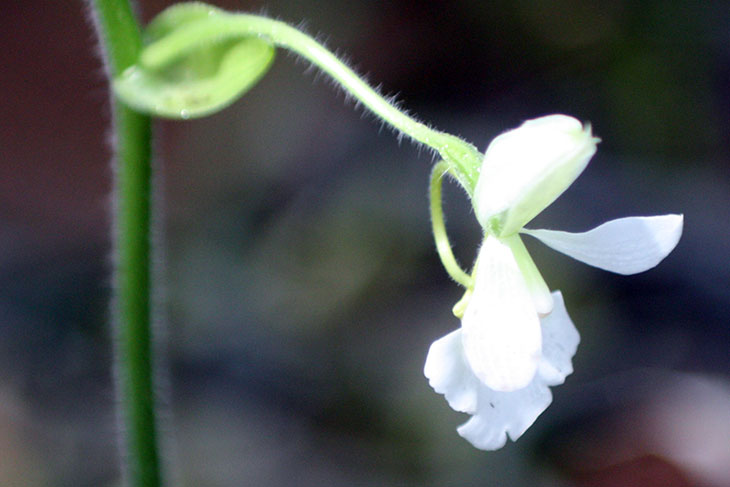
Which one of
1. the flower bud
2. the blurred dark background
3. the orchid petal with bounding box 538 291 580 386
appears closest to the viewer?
the flower bud

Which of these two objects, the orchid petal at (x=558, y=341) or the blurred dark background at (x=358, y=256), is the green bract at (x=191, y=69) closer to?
the orchid petal at (x=558, y=341)

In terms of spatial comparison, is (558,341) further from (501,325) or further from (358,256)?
(358,256)

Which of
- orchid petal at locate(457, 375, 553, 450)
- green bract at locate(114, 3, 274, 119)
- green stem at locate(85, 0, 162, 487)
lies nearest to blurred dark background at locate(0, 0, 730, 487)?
green stem at locate(85, 0, 162, 487)

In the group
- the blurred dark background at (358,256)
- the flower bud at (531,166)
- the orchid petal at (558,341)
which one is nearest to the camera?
the flower bud at (531,166)

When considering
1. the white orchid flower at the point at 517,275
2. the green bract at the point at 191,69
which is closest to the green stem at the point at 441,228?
the white orchid flower at the point at 517,275

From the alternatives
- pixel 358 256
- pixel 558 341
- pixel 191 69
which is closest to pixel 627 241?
pixel 558 341

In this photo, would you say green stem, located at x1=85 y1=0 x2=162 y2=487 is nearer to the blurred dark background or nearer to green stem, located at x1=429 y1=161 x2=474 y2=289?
green stem, located at x1=429 y1=161 x2=474 y2=289
